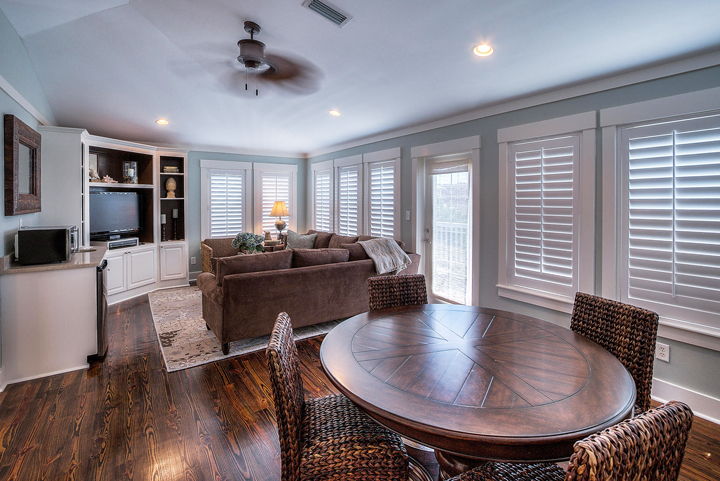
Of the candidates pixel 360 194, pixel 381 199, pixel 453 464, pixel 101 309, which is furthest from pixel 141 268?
pixel 453 464

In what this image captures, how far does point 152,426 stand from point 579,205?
11.4ft

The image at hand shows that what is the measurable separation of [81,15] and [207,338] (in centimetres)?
295

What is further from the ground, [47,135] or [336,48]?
[336,48]

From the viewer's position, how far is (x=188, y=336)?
3592 mm

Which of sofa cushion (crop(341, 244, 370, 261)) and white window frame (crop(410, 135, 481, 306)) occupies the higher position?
white window frame (crop(410, 135, 481, 306))

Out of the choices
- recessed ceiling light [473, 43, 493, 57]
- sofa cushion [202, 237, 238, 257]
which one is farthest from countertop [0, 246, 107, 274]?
recessed ceiling light [473, 43, 493, 57]

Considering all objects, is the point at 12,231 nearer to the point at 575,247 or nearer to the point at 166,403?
the point at 166,403

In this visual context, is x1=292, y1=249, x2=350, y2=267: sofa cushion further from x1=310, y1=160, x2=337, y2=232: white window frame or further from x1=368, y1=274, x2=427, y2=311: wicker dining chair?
x1=310, y1=160, x2=337, y2=232: white window frame

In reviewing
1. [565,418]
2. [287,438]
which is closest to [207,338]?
[287,438]

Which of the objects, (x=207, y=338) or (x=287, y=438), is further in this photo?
(x=207, y=338)

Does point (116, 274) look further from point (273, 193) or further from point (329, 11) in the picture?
point (329, 11)

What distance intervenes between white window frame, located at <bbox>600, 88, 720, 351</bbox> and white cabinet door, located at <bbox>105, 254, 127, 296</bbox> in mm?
5561

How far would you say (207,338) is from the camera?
3.55 meters

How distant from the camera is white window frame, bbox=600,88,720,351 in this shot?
7.36ft
